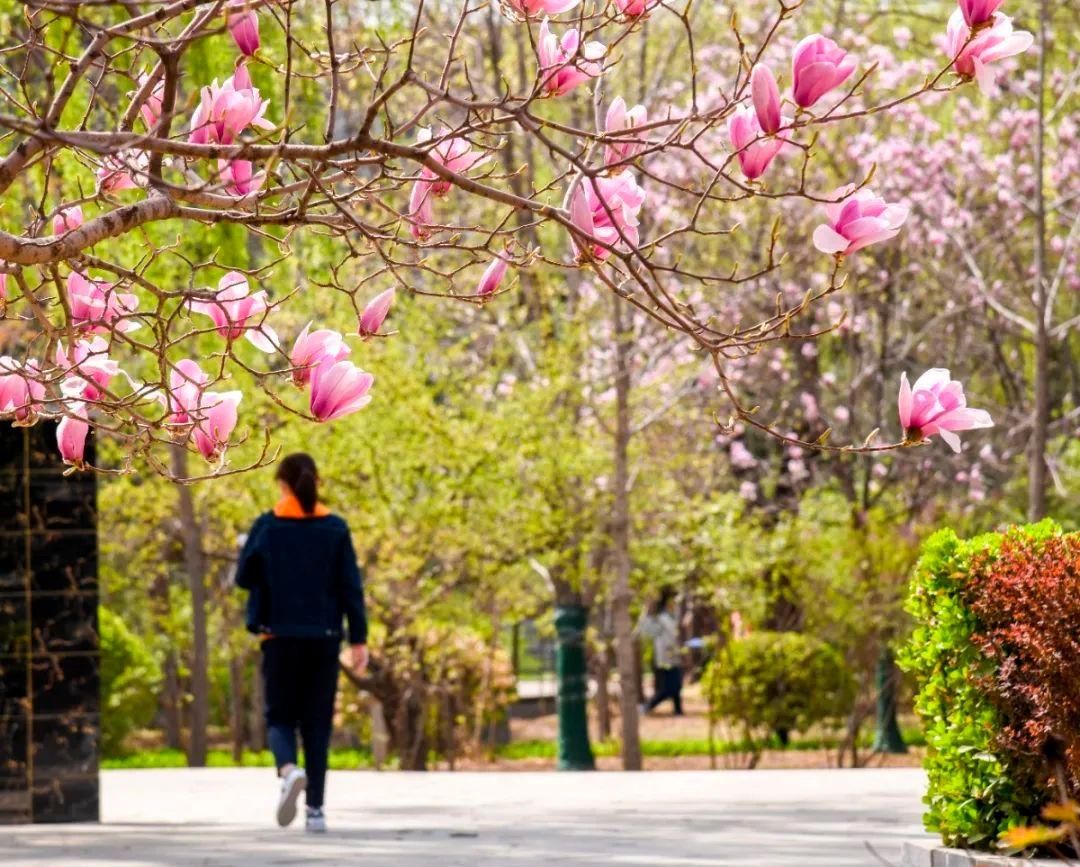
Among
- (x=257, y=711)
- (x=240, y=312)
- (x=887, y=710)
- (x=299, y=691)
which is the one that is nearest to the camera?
(x=240, y=312)

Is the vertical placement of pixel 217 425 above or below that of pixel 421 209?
below

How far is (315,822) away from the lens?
9.99m

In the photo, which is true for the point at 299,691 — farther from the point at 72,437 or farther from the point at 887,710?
the point at 887,710

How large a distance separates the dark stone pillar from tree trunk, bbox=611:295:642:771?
7.40 metres

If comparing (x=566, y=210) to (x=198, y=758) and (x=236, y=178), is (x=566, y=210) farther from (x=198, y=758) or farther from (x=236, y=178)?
(x=198, y=758)

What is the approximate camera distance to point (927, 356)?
2352 cm

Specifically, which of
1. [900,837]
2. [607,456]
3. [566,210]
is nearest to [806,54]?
[566,210]

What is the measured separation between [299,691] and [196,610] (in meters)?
10.9

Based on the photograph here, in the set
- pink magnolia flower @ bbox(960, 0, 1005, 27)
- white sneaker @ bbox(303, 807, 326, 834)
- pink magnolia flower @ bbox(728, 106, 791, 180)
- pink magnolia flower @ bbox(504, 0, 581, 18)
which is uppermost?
pink magnolia flower @ bbox(504, 0, 581, 18)

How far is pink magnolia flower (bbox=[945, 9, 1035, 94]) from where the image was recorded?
3711 millimetres

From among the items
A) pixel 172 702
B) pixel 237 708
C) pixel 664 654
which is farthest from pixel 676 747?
pixel 172 702

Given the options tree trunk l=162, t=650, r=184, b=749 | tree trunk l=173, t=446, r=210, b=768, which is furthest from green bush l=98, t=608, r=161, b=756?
tree trunk l=162, t=650, r=184, b=749

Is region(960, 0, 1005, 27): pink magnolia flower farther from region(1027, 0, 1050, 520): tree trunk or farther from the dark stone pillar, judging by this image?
region(1027, 0, 1050, 520): tree trunk

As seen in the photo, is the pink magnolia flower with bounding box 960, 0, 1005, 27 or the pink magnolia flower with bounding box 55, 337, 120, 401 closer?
the pink magnolia flower with bounding box 960, 0, 1005, 27
